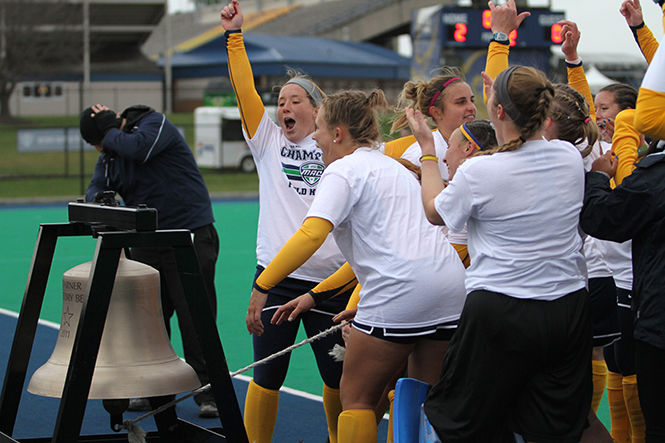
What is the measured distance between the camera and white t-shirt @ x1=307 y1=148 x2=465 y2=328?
3.69 m

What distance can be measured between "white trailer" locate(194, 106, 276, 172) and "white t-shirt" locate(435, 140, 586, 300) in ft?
81.9

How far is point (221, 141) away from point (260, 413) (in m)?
24.1

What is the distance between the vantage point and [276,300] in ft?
15.7

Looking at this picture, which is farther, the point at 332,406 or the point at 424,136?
the point at 332,406

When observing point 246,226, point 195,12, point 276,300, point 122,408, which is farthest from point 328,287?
point 195,12

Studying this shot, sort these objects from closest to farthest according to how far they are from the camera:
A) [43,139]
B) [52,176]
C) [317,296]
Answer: [317,296], [43,139], [52,176]

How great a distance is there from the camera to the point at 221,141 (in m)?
28.3

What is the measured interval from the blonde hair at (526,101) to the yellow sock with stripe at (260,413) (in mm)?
2036

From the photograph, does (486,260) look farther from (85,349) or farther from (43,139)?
(43,139)

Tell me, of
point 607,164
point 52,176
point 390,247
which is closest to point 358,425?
point 390,247

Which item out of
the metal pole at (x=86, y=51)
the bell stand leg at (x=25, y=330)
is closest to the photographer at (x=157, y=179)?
the bell stand leg at (x=25, y=330)

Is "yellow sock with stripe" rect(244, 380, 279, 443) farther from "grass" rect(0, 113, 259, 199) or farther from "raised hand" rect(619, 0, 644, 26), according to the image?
"grass" rect(0, 113, 259, 199)

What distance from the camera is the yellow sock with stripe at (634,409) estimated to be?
452 centimetres

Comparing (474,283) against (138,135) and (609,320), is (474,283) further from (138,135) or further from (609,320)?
(138,135)
